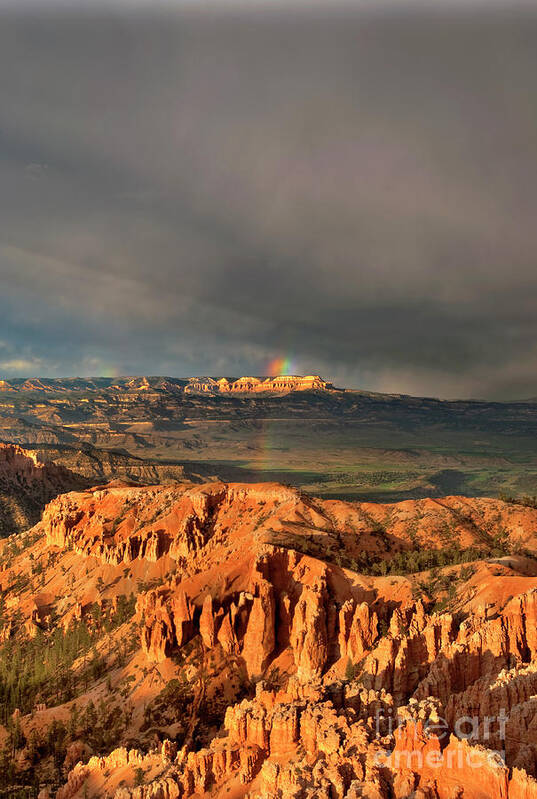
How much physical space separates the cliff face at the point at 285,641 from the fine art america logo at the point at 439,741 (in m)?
0.11

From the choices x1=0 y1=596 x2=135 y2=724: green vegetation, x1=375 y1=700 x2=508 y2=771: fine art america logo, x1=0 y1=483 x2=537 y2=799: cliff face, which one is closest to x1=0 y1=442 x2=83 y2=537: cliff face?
x1=0 y1=483 x2=537 y2=799: cliff face

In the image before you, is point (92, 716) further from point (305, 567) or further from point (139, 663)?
point (305, 567)

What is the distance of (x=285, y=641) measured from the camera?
63062 millimetres

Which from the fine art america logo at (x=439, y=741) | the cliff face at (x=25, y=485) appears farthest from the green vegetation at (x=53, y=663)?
the cliff face at (x=25, y=485)

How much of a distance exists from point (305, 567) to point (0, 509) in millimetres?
130638

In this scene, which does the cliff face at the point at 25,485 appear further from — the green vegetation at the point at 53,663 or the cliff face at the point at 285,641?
the green vegetation at the point at 53,663

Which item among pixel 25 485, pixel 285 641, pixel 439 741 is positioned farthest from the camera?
pixel 25 485

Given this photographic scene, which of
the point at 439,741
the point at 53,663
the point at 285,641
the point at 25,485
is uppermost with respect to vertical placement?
the point at 25,485

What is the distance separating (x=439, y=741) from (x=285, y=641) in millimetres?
37540

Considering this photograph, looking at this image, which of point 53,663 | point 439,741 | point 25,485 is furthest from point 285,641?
point 25,485

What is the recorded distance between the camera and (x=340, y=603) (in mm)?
63906

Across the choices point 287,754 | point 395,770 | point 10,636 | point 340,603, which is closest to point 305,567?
point 340,603

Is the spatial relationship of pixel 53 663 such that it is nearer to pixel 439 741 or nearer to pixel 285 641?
pixel 285 641

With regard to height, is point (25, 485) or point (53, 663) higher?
point (25, 485)
